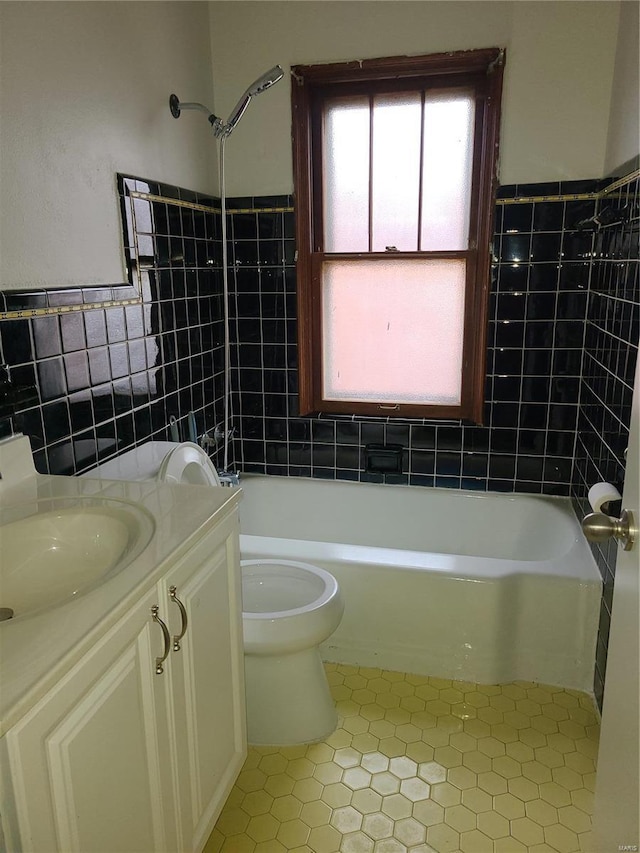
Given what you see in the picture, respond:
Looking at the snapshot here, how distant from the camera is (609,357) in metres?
2.00

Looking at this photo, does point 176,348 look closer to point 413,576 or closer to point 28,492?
point 28,492

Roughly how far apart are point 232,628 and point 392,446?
1435 millimetres

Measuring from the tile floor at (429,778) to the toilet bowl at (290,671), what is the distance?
51mm

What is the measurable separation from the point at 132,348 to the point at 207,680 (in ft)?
3.57

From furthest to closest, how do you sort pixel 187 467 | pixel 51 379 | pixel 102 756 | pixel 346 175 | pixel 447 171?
pixel 346 175 → pixel 447 171 → pixel 187 467 → pixel 51 379 → pixel 102 756

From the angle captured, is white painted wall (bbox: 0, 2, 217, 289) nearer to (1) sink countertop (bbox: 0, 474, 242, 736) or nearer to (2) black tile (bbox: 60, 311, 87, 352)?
(2) black tile (bbox: 60, 311, 87, 352)

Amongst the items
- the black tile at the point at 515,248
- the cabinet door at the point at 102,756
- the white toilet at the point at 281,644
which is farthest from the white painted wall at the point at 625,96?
the cabinet door at the point at 102,756

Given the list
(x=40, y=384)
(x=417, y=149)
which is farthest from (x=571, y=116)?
(x=40, y=384)

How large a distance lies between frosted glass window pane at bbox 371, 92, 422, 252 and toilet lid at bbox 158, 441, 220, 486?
1.23 meters

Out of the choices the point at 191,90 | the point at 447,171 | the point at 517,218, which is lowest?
the point at 517,218

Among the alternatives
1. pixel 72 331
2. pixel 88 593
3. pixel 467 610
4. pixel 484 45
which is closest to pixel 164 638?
pixel 88 593

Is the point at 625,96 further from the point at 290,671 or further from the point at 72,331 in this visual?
the point at 290,671

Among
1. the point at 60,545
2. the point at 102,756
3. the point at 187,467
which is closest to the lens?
the point at 102,756

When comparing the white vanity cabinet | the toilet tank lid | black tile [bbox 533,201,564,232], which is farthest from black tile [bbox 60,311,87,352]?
black tile [bbox 533,201,564,232]
